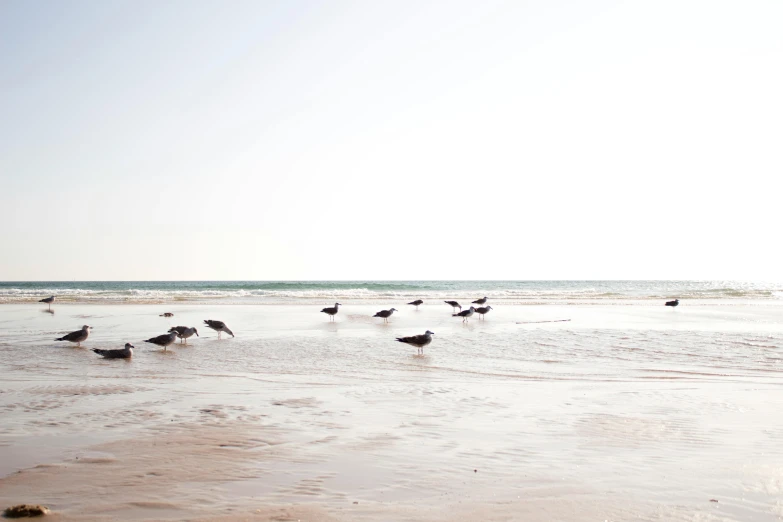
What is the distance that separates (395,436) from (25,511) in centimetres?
321

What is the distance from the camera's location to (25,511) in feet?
12.5

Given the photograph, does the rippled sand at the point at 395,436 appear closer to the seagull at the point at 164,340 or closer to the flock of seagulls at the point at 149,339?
the flock of seagulls at the point at 149,339

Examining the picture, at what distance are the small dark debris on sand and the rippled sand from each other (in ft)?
0.33

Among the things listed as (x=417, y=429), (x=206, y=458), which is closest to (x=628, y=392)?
(x=417, y=429)

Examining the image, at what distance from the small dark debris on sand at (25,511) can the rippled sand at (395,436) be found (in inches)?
3.9

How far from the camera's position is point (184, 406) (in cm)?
726

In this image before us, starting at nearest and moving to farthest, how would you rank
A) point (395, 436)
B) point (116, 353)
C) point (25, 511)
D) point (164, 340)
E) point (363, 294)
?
point (25, 511) → point (395, 436) → point (116, 353) → point (164, 340) → point (363, 294)

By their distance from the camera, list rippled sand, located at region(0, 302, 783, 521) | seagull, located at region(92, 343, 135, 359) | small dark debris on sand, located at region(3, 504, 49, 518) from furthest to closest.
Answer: seagull, located at region(92, 343, 135, 359) < rippled sand, located at region(0, 302, 783, 521) < small dark debris on sand, located at region(3, 504, 49, 518)

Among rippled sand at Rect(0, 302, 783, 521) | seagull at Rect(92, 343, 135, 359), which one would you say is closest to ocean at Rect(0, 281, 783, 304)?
seagull at Rect(92, 343, 135, 359)

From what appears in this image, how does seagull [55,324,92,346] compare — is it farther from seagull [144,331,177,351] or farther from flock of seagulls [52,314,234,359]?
seagull [144,331,177,351]

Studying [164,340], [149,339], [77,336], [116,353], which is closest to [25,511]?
[116,353]

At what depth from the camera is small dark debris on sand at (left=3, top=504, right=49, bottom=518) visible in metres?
3.78

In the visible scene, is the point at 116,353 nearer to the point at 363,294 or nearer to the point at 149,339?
the point at 149,339

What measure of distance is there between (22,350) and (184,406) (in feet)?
26.1
